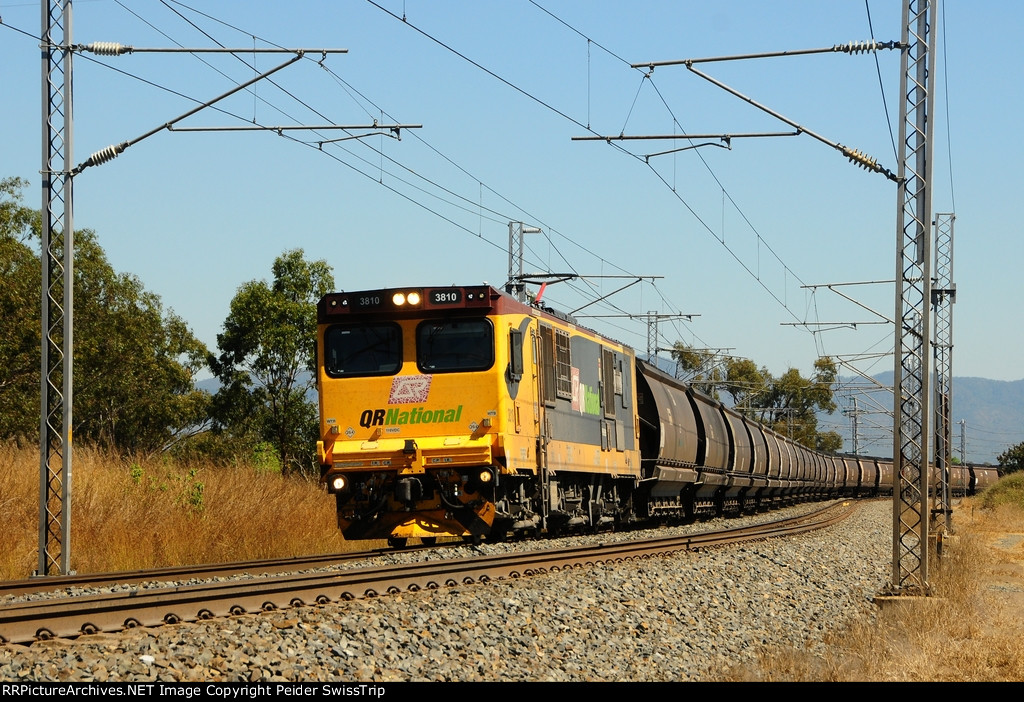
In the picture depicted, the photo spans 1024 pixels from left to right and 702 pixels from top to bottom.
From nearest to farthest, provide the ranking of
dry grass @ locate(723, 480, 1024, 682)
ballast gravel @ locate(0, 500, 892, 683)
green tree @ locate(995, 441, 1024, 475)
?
ballast gravel @ locate(0, 500, 892, 683), dry grass @ locate(723, 480, 1024, 682), green tree @ locate(995, 441, 1024, 475)

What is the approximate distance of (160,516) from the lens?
18297 mm

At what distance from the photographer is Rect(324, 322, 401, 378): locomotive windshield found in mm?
17094

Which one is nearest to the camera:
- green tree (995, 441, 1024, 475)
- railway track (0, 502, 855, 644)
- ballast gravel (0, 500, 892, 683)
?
ballast gravel (0, 500, 892, 683)

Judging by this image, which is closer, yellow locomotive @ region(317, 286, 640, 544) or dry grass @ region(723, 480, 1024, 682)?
dry grass @ region(723, 480, 1024, 682)

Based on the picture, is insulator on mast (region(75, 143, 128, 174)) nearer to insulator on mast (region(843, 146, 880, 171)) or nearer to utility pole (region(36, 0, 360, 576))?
utility pole (region(36, 0, 360, 576))

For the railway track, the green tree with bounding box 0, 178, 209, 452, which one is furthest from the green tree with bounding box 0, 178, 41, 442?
the railway track

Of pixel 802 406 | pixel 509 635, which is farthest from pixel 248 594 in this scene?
pixel 802 406

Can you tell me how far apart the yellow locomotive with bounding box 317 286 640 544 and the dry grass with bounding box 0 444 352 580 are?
2489mm

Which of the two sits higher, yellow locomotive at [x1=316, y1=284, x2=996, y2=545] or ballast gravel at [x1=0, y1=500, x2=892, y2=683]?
yellow locomotive at [x1=316, y1=284, x2=996, y2=545]

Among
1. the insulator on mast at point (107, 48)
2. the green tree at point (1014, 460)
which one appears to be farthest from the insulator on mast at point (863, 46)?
the green tree at point (1014, 460)

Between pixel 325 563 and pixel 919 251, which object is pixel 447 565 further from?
pixel 919 251

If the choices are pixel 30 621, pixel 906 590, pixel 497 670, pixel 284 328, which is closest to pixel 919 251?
pixel 906 590

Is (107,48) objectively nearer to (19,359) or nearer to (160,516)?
(160,516)

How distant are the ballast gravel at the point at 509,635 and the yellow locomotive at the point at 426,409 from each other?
101cm
